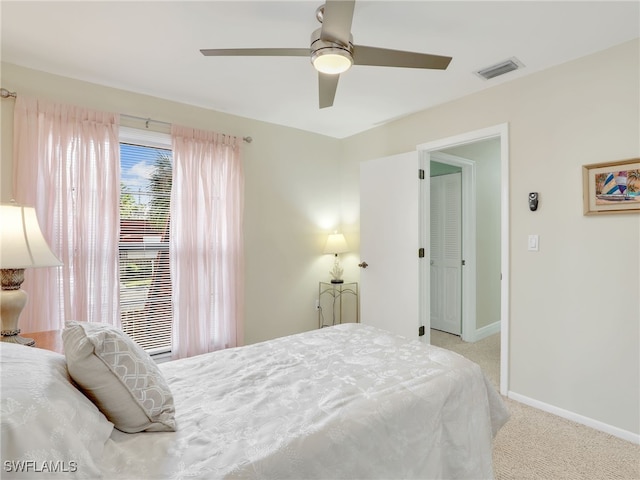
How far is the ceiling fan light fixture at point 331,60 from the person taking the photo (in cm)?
169

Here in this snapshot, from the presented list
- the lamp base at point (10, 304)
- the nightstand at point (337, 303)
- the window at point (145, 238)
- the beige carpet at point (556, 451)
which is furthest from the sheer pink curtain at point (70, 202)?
the beige carpet at point (556, 451)

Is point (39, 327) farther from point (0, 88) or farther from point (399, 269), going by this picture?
point (399, 269)

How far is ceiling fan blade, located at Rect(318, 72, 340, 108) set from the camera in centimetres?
203

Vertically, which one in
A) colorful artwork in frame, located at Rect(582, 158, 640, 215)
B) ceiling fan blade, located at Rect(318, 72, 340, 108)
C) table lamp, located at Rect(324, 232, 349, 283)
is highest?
ceiling fan blade, located at Rect(318, 72, 340, 108)

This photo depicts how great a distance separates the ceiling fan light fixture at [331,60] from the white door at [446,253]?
10.4 feet

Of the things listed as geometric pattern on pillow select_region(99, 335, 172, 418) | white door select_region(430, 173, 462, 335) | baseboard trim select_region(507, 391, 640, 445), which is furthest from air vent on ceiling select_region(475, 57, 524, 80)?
geometric pattern on pillow select_region(99, 335, 172, 418)

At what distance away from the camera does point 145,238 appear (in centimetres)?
310

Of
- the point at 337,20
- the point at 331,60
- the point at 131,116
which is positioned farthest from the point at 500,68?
the point at 131,116

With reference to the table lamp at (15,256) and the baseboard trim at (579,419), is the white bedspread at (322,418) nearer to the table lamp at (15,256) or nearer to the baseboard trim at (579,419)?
the table lamp at (15,256)

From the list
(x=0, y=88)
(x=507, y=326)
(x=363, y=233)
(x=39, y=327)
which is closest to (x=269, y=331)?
(x=363, y=233)

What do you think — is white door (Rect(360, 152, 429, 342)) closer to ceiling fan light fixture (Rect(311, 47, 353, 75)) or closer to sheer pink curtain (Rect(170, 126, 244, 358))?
sheer pink curtain (Rect(170, 126, 244, 358))

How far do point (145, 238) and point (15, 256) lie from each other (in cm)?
150

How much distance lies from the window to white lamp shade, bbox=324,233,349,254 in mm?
1797

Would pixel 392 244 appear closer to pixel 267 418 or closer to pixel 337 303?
pixel 337 303
